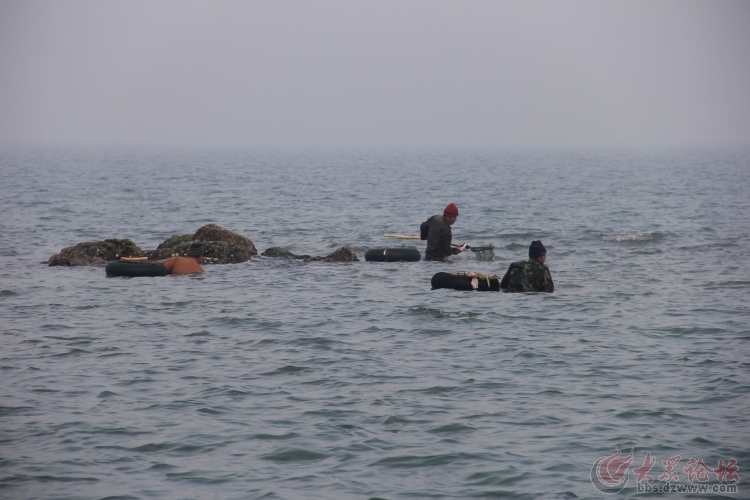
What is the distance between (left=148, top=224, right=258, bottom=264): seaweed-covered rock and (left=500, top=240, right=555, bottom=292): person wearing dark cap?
848 centimetres

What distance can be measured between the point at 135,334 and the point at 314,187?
50811mm

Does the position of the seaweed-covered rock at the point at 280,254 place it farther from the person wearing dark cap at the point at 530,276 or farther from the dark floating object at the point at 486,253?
the person wearing dark cap at the point at 530,276

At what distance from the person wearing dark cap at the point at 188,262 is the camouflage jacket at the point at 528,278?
760 cm

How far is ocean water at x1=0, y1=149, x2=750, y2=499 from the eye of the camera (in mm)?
9078

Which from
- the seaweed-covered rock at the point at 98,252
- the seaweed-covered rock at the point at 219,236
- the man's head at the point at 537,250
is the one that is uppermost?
the man's head at the point at 537,250

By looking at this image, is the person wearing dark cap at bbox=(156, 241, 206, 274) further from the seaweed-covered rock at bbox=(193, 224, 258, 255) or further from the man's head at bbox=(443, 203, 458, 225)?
the man's head at bbox=(443, 203, 458, 225)

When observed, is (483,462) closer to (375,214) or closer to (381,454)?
(381,454)

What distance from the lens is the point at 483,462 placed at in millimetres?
9281

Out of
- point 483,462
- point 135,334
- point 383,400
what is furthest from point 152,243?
point 483,462

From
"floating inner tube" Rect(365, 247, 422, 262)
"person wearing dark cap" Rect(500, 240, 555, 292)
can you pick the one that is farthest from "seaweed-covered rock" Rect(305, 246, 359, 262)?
"person wearing dark cap" Rect(500, 240, 555, 292)

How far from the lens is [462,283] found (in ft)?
61.7

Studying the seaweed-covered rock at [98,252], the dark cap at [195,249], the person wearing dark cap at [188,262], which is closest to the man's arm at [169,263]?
the person wearing dark cap at [188,262]

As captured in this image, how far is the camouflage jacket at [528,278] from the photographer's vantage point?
18.0m

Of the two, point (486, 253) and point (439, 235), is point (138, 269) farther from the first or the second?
point (486, 253)
